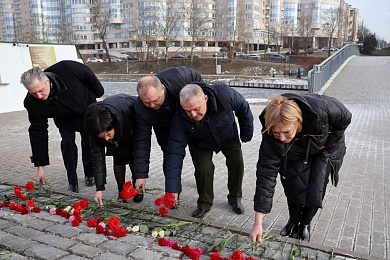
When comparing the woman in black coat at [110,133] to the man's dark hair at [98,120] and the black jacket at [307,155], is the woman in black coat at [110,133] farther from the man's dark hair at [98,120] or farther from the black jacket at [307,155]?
the black jacket at [307,155]

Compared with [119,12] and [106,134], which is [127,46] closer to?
[119,12]

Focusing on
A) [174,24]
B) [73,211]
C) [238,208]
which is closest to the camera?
[73,211]

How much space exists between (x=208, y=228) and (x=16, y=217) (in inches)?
72.7

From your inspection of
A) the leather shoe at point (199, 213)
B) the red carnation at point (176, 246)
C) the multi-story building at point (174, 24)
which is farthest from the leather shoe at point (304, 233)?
the multi-story building at point (174, 24)

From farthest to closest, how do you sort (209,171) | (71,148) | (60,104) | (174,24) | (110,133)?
(174,24)
(71,148)
(60,104)
(209,171)
(110,133)

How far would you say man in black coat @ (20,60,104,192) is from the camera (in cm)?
411

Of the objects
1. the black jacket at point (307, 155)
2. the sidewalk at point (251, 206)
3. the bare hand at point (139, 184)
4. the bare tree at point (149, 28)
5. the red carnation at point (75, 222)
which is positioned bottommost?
the sidewalk at point (251, 206)

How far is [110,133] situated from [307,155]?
65.7 inches

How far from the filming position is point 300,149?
287 centimetres

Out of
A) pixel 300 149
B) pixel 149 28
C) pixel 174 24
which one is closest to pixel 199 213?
Result: pixel 300 149

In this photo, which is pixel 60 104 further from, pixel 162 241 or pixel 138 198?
pixel 162 241

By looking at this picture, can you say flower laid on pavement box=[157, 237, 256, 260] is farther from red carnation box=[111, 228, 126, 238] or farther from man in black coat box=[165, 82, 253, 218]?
man in black coat box=[165, 82, 253, 218]

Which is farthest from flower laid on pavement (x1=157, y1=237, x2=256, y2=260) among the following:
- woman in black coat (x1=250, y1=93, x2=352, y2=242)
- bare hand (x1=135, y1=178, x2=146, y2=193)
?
bare hand (x1=135, y1=178, x2=146, y2=193)

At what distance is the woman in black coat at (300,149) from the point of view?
2.58m
